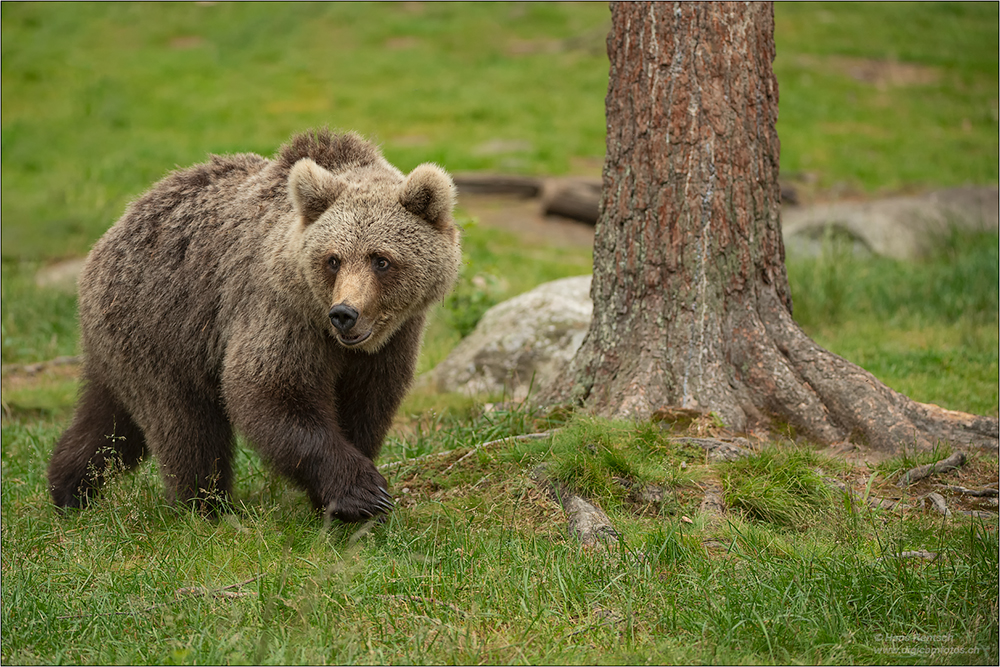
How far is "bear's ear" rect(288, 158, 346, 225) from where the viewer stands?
4242 millimetres

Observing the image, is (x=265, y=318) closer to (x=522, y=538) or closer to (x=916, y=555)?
(x=522, y=538)

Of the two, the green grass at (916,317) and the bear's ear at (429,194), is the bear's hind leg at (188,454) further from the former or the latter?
the green grass at (916,317)

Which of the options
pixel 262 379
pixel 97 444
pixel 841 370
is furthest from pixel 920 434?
pixel 97 444

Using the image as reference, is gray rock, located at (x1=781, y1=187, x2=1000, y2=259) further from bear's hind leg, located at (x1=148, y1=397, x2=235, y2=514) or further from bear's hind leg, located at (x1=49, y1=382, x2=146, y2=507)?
bear's hind leg, located at (x1=49, y1=382, x2=146, y2=507)

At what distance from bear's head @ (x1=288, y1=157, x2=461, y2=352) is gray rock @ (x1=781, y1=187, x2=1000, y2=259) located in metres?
7.02

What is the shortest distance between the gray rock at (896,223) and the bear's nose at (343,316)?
25.0 feet

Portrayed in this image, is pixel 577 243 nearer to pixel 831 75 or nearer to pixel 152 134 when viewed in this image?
pixel 152 134

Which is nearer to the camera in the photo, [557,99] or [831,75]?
[557,99]

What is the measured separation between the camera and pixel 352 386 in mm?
4652

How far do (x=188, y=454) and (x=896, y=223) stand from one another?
9498 millimetres

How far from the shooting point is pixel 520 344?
23.5 feet

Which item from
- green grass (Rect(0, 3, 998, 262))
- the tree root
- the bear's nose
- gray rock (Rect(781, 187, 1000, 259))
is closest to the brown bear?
the bear's nose

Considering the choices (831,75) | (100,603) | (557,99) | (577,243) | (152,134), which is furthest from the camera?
(831,75)

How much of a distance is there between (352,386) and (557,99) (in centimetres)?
1618
